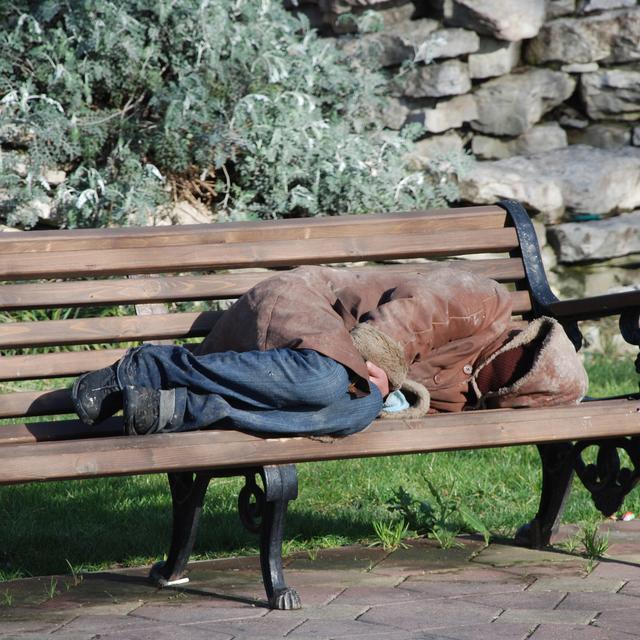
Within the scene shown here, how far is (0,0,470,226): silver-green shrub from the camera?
5613 millimetres

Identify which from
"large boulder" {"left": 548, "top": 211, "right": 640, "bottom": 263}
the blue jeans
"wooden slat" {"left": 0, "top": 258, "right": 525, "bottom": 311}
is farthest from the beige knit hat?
"large boulder" {"left": 548, "top": 211, "right": 640, "bottom": 263}

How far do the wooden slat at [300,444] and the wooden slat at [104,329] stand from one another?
64 centimetres

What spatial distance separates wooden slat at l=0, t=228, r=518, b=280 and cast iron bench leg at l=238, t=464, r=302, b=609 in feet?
2.62

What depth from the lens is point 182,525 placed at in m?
3.16

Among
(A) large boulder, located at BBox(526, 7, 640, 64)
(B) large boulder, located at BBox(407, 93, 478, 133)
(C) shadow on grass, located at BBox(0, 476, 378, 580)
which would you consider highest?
(A) large boulder, located at BBox(526, 7, 640, 64)

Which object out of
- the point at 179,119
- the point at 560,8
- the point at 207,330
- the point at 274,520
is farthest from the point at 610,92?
the point at 274,520

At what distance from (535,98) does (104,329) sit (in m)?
3.74

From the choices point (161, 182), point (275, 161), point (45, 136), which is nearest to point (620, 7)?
point (275, 161)

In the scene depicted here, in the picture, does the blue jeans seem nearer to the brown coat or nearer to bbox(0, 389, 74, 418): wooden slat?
the brown coat

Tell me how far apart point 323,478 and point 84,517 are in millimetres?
898

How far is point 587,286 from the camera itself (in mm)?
6258

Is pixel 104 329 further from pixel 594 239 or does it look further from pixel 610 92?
pixel 610 92

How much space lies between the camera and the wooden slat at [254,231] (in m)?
3.36

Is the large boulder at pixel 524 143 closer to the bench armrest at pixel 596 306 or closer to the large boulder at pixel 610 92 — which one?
the large boulder at pixel 610 92
